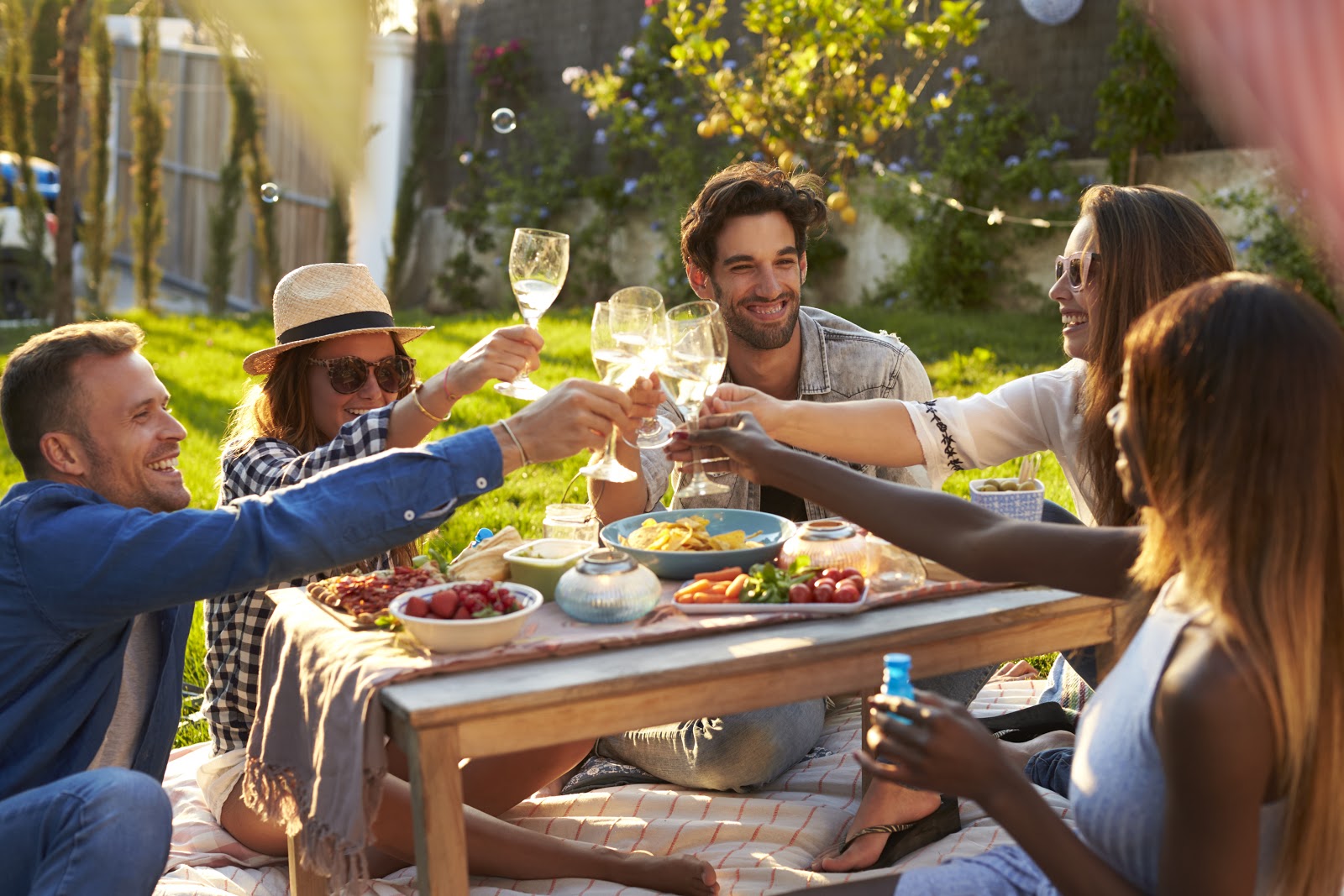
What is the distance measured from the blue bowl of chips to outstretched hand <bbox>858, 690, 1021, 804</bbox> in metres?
0.76

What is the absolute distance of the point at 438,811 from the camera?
202 cm

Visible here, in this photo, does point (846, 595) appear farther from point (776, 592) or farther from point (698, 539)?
point (698, 539)

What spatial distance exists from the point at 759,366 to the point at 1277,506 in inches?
92.3

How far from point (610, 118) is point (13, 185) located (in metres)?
5.49

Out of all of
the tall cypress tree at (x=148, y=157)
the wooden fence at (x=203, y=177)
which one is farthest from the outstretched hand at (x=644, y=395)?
the tall cypress tree at (x=148, y=157)

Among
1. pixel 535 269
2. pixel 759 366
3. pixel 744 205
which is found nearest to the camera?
pixel 535 269

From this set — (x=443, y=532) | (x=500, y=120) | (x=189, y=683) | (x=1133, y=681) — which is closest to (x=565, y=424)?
(x=1133, y=681)

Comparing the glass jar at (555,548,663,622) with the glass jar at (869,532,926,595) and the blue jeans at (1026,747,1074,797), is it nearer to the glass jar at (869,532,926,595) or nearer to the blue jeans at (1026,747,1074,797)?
the glass jar at (869,532,926,595)

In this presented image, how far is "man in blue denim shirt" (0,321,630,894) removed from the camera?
2.28 metres

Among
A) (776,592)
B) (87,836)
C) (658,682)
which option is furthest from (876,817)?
(87,836)

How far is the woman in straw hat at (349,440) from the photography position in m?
2.88

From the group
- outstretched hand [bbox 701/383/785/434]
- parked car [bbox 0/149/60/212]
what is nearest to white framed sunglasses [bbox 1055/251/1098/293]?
outstretched hand [bbox 701/383/785/434]

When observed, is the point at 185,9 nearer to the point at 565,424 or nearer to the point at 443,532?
the point at 565,424

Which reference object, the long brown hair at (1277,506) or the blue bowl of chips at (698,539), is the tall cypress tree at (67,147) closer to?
the blue bowl of chips at (698,539)
